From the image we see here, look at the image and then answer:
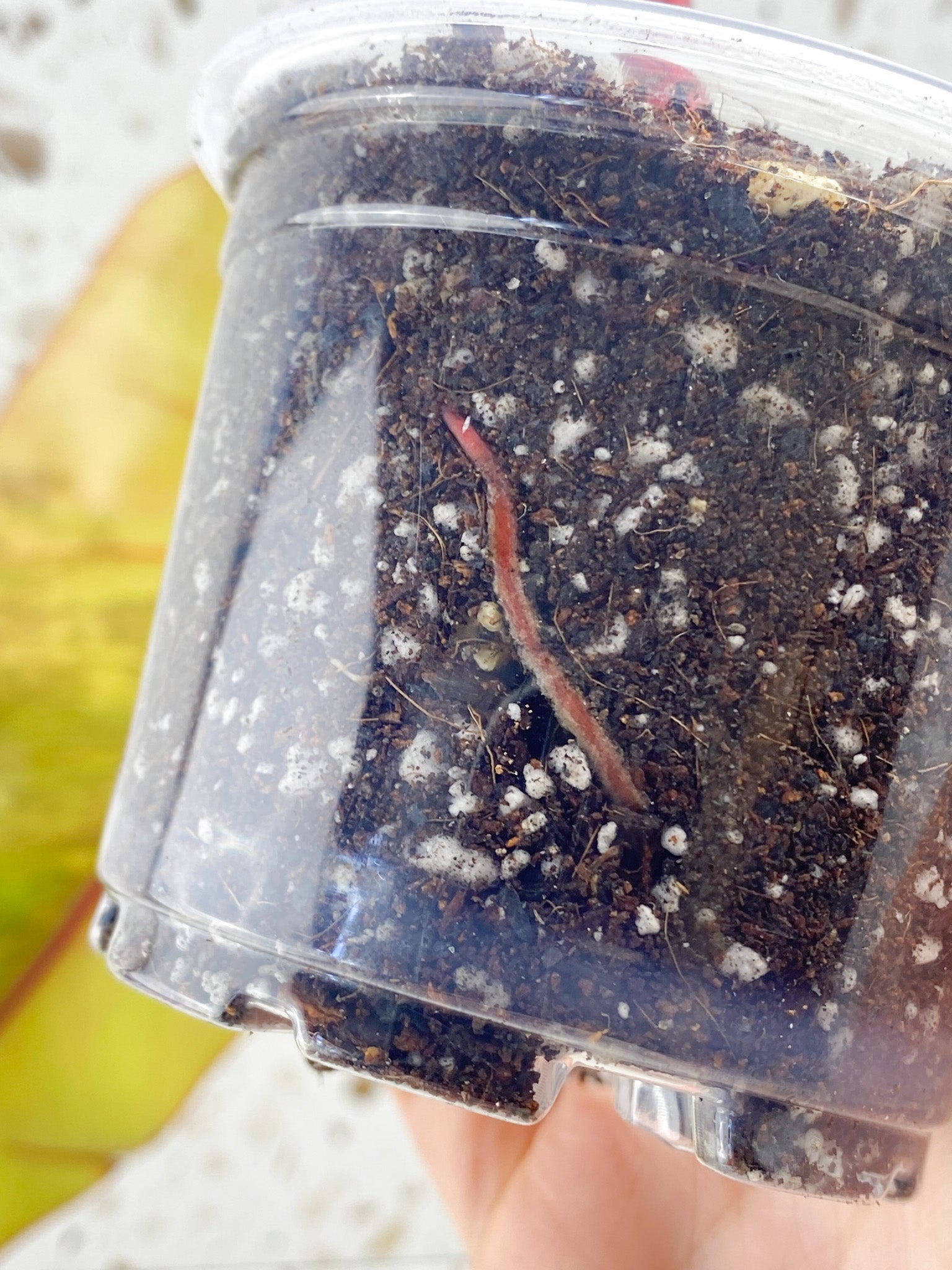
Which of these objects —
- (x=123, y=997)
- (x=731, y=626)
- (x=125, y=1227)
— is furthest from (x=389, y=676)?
(x=125, y=1227)

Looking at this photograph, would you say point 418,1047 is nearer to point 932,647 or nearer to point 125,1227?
point 932,647

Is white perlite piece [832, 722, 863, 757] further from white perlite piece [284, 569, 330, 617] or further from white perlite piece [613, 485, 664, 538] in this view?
white perlite piece [284, 569, 330, 617]

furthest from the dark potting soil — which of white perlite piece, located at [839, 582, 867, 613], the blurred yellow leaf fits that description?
the blurred yellow leaf

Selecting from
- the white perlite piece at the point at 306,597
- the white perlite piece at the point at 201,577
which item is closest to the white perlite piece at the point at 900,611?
the white perlite piece at the point at 306,597

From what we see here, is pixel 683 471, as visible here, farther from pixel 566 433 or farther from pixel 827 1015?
pixel 827 1015

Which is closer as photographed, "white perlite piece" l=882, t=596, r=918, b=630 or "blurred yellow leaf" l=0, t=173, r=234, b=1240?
"white perlite piece" l=882, t=596, r=918, b=630

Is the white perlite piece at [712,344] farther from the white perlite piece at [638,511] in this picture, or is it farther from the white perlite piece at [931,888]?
the white perlite piece at [931,888]
